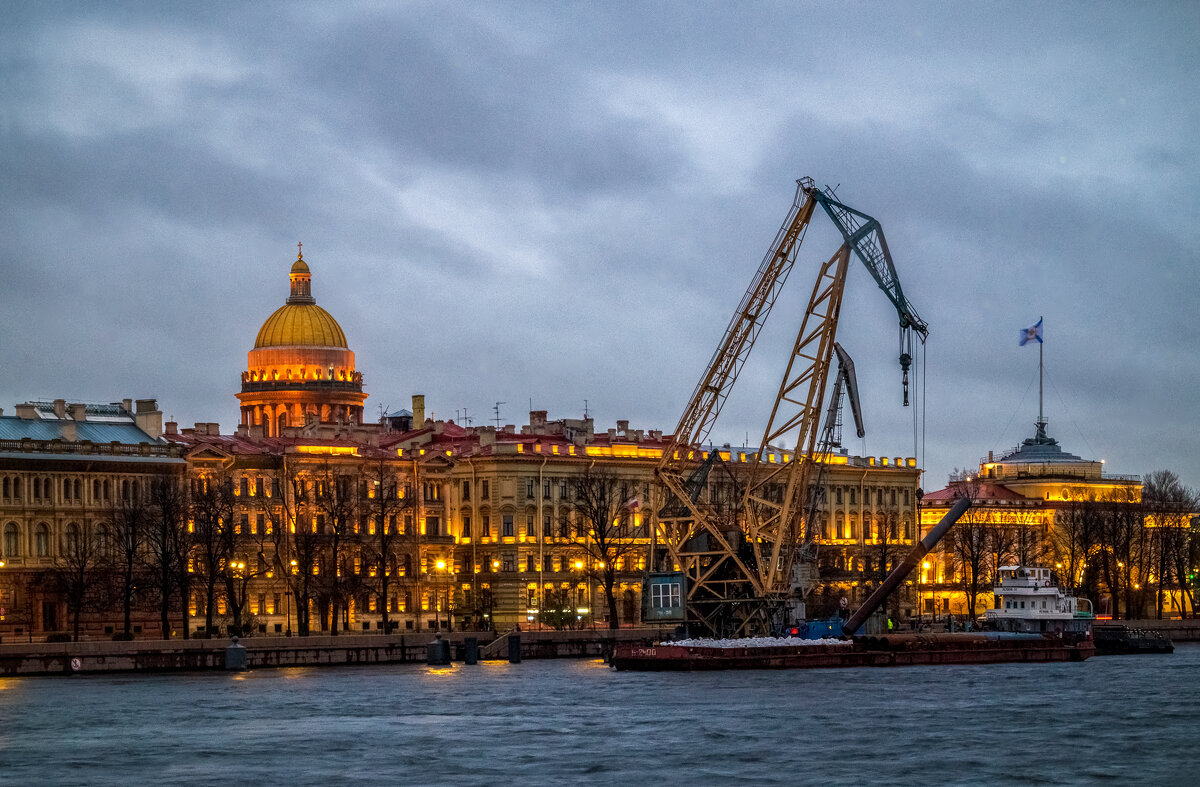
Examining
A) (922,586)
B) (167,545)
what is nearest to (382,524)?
(167,545)

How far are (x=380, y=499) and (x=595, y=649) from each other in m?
19.0

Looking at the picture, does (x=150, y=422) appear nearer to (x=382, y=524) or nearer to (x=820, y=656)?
(x=382, y=524)

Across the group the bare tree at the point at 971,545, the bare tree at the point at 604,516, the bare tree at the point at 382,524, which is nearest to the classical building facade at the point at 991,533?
the bare tree at the point at 971,545

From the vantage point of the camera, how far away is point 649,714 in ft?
284

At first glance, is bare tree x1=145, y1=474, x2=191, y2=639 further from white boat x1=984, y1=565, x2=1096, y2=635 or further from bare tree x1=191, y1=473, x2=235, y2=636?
white boat x1=984, y1=565, x2=1096, y2=635

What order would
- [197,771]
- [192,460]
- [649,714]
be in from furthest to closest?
[192,460] < [649,714] < [197,771]

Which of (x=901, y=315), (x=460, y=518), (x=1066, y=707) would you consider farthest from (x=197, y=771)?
(x=460, y=518)

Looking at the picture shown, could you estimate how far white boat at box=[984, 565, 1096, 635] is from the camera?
434 ft

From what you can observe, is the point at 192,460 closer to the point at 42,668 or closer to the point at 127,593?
the point at 127,593

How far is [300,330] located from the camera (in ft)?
589

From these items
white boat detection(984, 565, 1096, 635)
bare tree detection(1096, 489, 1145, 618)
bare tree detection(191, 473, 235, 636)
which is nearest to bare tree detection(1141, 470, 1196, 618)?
bare tree detection(1096, 489, 1145, 618)

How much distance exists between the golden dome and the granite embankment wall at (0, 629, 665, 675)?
167 feet

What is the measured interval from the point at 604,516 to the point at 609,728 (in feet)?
199

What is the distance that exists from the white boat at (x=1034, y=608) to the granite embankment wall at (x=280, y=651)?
1790cm
